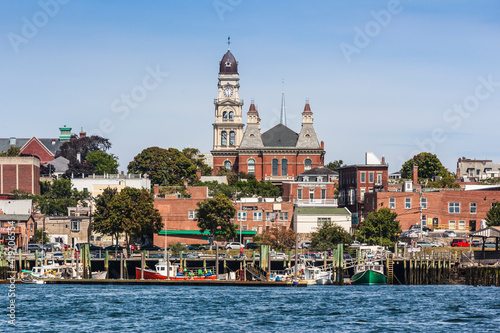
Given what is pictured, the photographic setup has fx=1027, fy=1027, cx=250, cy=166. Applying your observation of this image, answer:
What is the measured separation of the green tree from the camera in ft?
562

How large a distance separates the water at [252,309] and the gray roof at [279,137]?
10230 centimetres

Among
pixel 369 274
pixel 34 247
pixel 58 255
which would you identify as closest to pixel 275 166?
pixel 34 247

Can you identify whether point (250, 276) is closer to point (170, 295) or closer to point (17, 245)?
point (170, 295)

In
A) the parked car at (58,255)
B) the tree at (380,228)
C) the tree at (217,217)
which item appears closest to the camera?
the parked car at (58,255)

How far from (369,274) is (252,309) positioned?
981 inches

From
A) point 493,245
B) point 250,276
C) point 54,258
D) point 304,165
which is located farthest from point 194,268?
point 304,165

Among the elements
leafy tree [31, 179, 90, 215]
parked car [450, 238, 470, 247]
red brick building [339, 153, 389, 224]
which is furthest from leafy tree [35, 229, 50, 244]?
parked car [450, 238, 470, 247]

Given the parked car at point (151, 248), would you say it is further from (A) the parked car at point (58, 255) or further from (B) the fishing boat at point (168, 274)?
(B) the fishing boat at point (168, 274)

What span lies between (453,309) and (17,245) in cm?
6152

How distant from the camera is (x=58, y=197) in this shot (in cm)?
14825

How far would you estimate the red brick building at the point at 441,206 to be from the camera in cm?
12594

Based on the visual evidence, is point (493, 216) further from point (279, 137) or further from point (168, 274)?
point (279, 137)

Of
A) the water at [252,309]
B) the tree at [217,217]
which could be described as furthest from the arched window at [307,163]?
the water at [252,309]

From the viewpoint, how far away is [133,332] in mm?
62688
